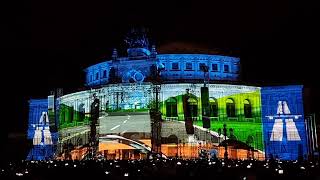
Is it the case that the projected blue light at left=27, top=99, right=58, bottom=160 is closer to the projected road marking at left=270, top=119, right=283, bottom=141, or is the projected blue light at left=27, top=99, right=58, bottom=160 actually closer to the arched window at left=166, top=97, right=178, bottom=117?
the arched window at left=166, top=97, right=178, bottom=117

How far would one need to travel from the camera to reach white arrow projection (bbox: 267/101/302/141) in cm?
6074

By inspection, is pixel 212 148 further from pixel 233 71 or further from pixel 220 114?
pixel 233 71

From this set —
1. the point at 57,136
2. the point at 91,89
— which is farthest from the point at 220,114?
the point at 57,136

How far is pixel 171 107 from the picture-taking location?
61906 millimetres

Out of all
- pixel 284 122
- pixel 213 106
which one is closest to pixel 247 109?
pixel 213 106

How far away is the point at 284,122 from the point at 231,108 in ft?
22.9

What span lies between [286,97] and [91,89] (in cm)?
2503

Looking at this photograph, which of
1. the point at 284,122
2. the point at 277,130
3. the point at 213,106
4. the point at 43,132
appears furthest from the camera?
the point at 43,132

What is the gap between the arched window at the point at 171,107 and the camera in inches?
2425

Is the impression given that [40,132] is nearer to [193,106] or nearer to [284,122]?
[193,106]

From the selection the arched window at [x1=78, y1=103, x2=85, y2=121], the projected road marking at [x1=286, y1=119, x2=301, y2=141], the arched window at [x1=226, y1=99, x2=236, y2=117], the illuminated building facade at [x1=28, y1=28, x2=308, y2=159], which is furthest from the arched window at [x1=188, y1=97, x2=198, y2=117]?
the arched window at [x1=78, y1=103, x2=85, y2=121]

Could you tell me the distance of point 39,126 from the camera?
240 ft

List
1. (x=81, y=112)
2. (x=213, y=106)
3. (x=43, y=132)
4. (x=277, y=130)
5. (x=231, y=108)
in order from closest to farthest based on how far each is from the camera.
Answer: (x=277, y=130)
(x=213, y=106)
(x=231, y=108)
(x=81, y=112)
(x=43, y=132)

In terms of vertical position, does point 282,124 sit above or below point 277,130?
above
